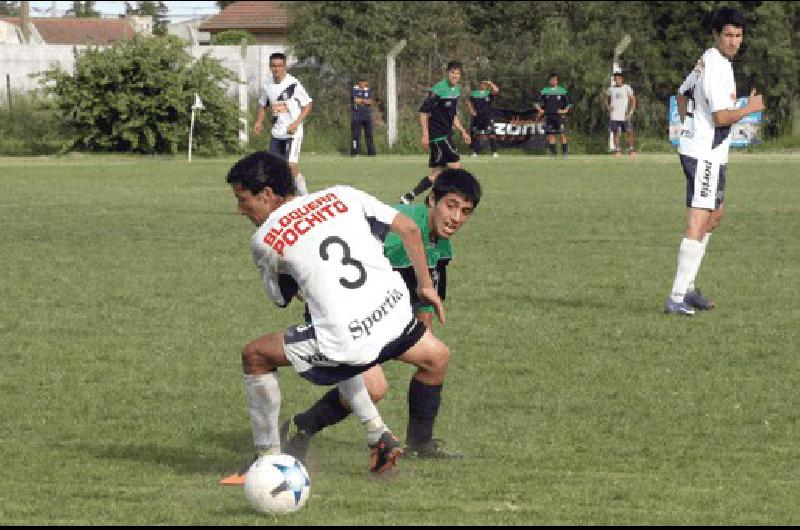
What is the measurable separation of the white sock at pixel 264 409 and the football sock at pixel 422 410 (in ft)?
2.35

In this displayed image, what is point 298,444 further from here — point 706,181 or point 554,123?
point 554,123

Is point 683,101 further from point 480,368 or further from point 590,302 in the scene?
point 480,368

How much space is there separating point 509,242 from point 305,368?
1034 centimetres

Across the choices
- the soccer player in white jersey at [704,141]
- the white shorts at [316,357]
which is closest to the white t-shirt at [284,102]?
the soccer player in white jersey at [704,141]

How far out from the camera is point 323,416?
6.59 m

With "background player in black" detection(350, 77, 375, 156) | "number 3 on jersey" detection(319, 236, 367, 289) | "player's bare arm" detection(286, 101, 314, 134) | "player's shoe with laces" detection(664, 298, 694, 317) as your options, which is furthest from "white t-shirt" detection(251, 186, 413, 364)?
"background player in black" detection(350, 77, 375, 156)

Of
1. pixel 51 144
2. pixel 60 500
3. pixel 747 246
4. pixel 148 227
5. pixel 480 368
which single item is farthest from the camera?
pixel 51 144

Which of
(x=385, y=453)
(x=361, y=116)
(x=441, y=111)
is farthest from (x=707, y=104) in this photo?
(x=361, y=116)

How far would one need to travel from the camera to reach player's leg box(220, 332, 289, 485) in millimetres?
6004

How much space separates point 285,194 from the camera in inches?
232

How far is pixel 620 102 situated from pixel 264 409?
3199 cm

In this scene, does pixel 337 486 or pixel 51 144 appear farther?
pixel 51 144

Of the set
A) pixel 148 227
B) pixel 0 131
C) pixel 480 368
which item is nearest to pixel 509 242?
pixel 148 227

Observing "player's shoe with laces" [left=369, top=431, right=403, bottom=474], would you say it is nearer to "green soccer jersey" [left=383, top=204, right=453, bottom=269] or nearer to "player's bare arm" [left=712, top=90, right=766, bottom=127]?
"green soccer jersey" [left=383, top=204, right=453, bottom=269]
